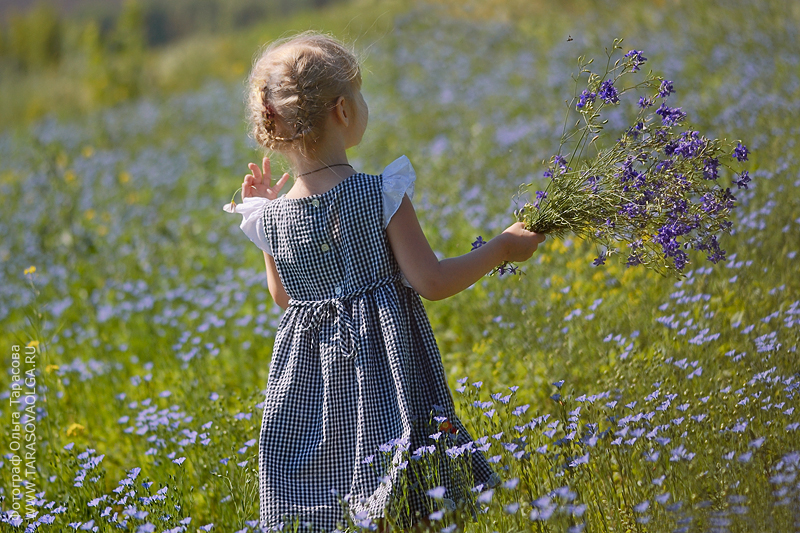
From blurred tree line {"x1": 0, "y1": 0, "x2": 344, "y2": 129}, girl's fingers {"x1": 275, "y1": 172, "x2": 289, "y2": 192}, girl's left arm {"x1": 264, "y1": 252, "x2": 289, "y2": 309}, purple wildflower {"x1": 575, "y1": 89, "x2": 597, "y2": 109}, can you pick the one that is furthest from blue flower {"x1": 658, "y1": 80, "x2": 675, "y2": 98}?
blurred tree line {"x1": 0, "y1": 0, "x2": 344, "y2": 129}

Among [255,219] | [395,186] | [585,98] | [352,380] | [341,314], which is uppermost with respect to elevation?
[255,219]

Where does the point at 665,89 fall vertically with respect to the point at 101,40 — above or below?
below

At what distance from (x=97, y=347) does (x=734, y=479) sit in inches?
156

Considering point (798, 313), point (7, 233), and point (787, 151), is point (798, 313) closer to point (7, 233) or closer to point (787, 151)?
→ point (787, 151)

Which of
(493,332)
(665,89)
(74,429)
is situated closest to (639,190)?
(665,89)

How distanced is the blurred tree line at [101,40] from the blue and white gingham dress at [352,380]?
12258 millimetres

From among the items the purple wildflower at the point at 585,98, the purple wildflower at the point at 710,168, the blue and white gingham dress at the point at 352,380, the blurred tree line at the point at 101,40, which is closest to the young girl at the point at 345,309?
the blue and white gingham dress at the point at 352,380

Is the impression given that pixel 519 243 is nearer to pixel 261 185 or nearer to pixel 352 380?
pixel 352 380

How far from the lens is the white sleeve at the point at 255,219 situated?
252cm

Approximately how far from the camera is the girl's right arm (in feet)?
7.30

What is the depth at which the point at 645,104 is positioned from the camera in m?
2.23

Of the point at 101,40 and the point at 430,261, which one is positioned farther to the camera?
the point at 101,40

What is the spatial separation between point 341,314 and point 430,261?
344 millimetres

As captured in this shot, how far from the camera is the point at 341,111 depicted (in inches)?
90.5
